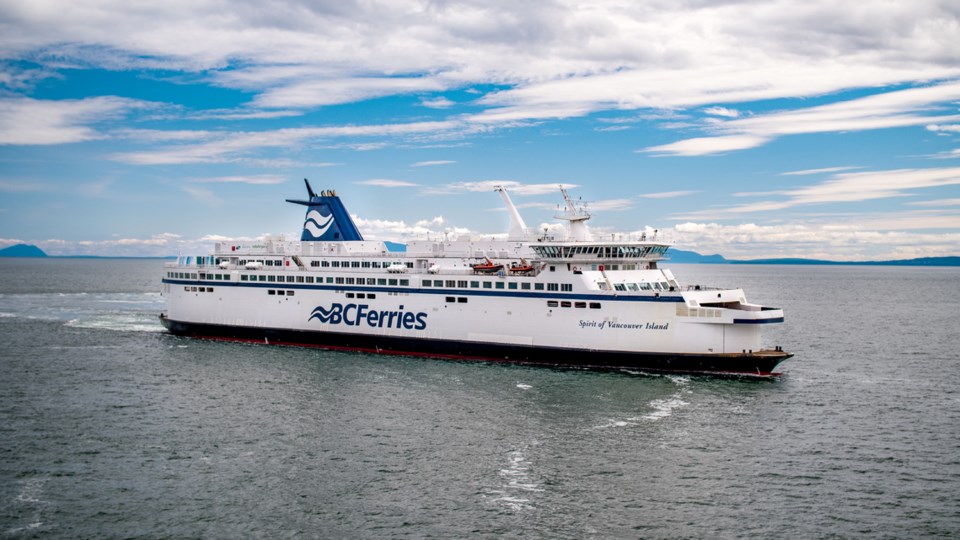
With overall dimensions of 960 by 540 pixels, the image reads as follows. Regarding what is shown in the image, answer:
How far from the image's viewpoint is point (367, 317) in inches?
2000

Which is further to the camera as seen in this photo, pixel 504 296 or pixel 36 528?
pixel 504 296

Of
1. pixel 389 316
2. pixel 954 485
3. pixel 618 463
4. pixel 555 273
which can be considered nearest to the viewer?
pixel 954 485

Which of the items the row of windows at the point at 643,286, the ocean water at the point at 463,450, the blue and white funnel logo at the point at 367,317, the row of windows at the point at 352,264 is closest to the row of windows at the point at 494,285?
the blue and white funnel logo at the point at 367,317

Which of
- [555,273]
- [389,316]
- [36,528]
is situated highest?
[555,273]

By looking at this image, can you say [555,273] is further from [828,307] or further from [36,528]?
→ [828,307]

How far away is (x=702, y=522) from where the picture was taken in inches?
829

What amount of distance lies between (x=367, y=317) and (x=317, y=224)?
13.0 metres

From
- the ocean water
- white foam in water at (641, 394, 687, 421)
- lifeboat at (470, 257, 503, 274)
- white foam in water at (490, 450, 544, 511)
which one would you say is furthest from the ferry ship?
white foam in water at (490, 450, 544, 511)

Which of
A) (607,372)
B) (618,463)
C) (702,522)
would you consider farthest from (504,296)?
(702,522)

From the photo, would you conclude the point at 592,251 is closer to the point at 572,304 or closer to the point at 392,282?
the point at 572,304

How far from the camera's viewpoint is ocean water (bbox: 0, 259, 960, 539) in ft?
69.3

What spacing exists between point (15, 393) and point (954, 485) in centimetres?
4190

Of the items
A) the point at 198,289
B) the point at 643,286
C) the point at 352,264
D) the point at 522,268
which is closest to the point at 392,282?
the point at 352,264

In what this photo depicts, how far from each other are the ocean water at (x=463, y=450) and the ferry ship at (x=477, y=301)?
2.32 meters
